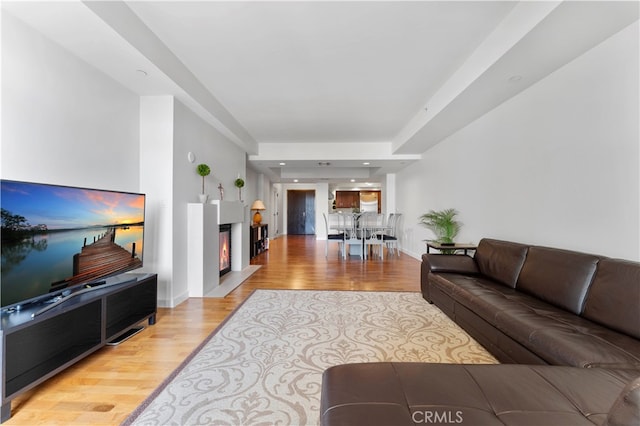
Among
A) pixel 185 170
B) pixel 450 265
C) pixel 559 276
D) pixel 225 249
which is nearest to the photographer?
pixel 559 276

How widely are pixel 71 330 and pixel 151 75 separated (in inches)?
89.4

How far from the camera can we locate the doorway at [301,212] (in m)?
12.2

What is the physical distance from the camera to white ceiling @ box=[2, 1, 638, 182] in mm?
1885

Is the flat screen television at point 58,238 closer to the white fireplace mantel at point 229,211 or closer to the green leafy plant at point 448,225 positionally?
the white fireplace mantel at point 229,211

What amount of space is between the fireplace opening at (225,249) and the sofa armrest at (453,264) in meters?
3.33

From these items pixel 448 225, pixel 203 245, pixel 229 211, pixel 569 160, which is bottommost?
pixel 203 245

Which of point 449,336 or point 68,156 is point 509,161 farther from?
point 68,156

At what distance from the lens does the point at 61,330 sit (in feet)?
5.47

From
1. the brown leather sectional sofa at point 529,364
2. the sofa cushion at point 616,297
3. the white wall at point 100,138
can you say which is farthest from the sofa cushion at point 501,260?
the white wall at point 100,138

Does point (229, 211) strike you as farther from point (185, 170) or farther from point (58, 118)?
point (58, 118)

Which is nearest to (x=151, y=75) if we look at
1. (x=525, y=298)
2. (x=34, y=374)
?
(x=34, y=374)

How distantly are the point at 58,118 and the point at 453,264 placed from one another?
4017 mm

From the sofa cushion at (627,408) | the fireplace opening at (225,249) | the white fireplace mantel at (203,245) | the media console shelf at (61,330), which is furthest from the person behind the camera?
the fireplace opening at (225,249)

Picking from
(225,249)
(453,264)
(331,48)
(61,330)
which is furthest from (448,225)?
(61,330)
